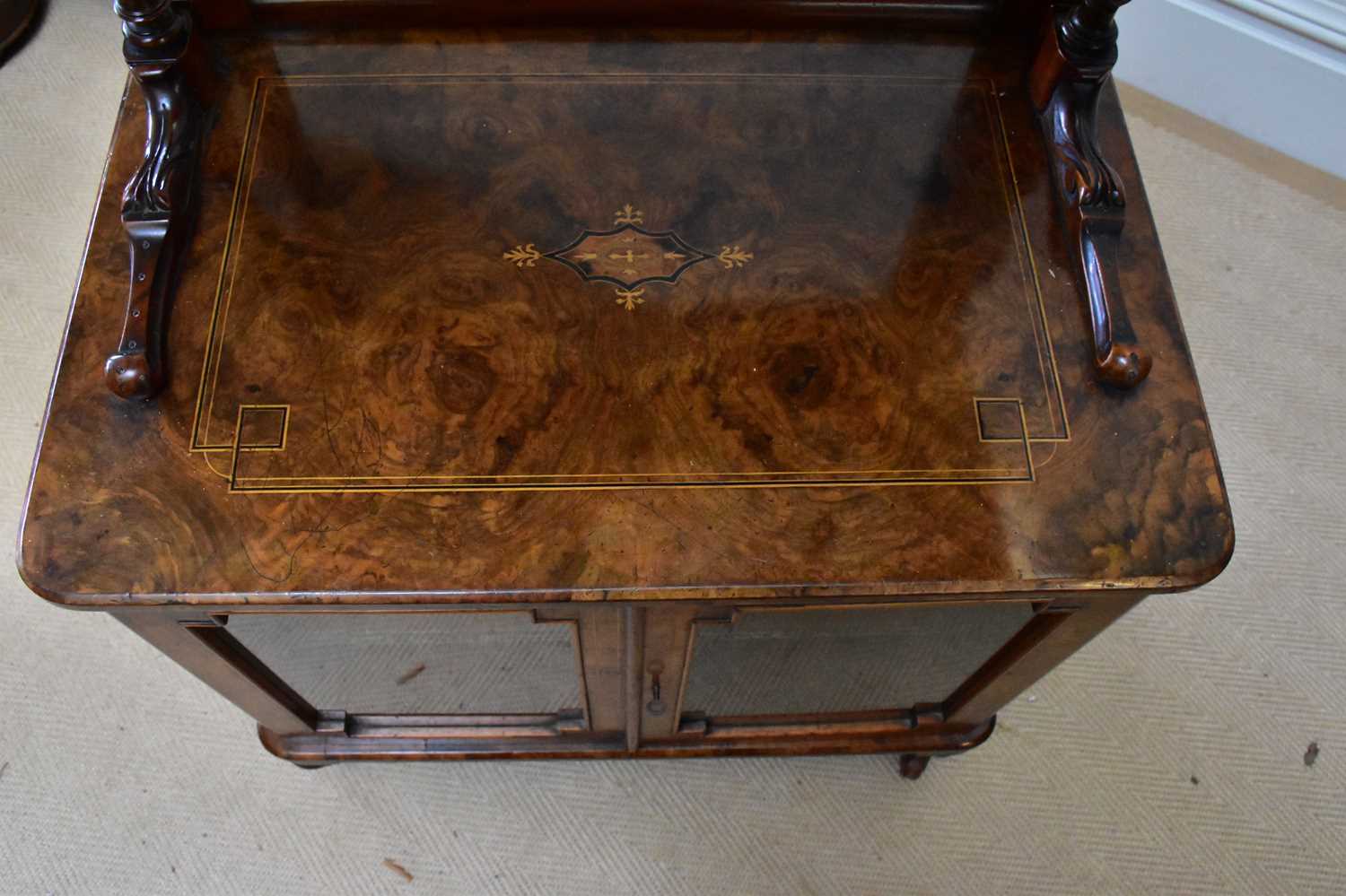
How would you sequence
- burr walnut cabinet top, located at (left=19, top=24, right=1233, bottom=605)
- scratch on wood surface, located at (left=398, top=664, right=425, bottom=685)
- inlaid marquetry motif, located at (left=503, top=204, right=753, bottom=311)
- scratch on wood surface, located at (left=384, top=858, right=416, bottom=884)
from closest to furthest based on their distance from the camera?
1. burr walnut cabinet top, located at (left=19, top=24, right=1233, bottom=605)
2. inlaid marquetry motif, located at (left=503, top=204, right=753, bottom=311)
3. scratch on wood surface, located at (left=398, top=664, right=425, bottom=685)
4. scratch on wood surface, located at (left=384, top=858, right=416, bottom=884)

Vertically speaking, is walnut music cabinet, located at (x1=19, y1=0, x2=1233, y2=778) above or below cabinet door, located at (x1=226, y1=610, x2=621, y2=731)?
above

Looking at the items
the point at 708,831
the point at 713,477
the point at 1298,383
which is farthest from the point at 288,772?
the point at 1298,383

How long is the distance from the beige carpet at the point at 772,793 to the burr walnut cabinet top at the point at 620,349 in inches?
21.5

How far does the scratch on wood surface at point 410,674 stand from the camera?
3.14 feet

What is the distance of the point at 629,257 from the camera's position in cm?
86

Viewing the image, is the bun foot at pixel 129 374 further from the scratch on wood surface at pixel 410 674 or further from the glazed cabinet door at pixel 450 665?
the scratch on wood surface at pixel 410 674

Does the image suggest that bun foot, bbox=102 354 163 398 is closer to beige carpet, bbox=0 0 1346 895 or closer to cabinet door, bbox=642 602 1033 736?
cabinet door, bbox=642 602 1033 736

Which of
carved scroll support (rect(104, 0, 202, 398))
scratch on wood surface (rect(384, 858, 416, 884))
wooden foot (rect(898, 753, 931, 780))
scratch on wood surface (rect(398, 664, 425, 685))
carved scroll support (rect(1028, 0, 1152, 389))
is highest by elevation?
carved scroll support (rect(1028, 0, 1152, 389))

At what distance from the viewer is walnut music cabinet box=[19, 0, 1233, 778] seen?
741mm

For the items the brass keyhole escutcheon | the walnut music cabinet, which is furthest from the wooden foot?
the brass keyhole escutcheon

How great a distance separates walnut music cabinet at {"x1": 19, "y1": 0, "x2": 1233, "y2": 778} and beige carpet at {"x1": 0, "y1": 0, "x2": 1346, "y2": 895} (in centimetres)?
21

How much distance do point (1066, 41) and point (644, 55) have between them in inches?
14.1

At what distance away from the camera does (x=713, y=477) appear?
0.76 metres

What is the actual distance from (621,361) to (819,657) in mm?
331
